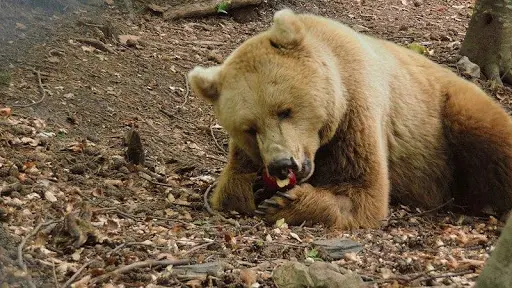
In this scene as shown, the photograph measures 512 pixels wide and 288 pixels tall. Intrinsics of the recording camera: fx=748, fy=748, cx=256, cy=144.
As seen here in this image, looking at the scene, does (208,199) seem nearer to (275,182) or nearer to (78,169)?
(275,182)

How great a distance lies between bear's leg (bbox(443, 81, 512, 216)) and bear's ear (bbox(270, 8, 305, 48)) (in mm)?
1824

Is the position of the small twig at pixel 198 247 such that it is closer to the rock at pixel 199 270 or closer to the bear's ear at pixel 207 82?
the rock at pixel 199 270

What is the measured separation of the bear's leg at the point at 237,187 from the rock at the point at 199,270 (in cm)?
184

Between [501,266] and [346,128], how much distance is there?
3120mm

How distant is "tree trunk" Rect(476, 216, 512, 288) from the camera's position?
9.36 feet

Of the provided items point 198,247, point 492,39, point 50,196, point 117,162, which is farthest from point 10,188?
point 492,39

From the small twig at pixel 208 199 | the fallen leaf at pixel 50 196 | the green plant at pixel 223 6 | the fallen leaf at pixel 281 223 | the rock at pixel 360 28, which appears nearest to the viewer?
the fallen leaf at pixel 50 196

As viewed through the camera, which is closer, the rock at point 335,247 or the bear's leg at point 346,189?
the rock at point 335,247

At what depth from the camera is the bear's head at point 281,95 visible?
551 centimetres

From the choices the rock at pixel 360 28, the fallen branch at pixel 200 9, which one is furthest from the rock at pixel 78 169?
the rock at pixel 360 28

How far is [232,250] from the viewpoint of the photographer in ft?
15.4

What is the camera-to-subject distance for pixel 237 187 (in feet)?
19.8

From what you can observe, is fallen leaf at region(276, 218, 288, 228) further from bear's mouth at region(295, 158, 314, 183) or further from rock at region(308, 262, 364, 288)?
rock at region(308, 262, 364, 288)

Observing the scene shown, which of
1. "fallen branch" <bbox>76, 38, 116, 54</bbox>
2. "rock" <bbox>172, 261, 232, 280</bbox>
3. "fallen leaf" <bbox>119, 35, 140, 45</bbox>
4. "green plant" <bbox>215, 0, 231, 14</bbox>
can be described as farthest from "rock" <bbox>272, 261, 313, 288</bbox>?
"green plant" <bbox>215, 0, 231, 14</bbox>
